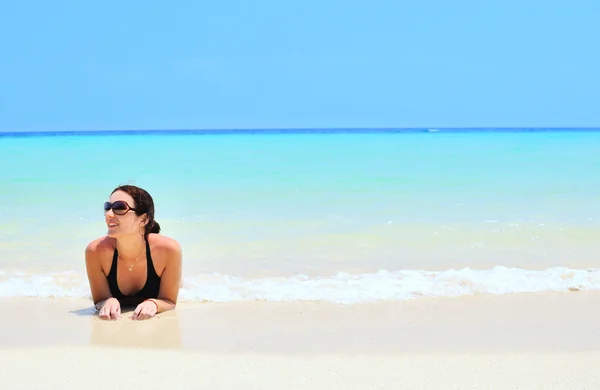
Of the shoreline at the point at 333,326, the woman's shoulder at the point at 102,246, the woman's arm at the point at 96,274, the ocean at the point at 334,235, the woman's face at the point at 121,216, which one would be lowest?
the ocean at the point at 334,235

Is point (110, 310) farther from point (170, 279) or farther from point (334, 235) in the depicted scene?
point (334, 235)

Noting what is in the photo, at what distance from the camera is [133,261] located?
357 cm

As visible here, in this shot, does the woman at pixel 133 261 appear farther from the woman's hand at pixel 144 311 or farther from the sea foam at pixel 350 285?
the sea foam at pixel 350 285

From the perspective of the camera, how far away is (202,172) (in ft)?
49.0

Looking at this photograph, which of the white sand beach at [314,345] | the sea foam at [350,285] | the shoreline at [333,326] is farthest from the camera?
the sea foam at [350,285]

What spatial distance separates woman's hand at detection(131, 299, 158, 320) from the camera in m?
3.38

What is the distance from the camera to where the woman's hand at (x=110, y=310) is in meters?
3.40

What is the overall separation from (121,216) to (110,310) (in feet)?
1.63

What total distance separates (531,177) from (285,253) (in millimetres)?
8994

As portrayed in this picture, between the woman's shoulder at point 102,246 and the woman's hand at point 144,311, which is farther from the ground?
the woman's shoulder at point 102,246

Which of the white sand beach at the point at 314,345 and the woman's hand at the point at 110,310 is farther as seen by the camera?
the woman's hand at the point at 110,310

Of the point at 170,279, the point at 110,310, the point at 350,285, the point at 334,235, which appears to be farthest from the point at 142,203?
the point at 334,235

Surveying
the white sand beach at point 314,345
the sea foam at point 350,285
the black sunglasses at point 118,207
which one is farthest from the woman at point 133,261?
the sea foam at point 350,285

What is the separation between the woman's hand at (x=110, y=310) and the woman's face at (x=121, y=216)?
14.2 inches
